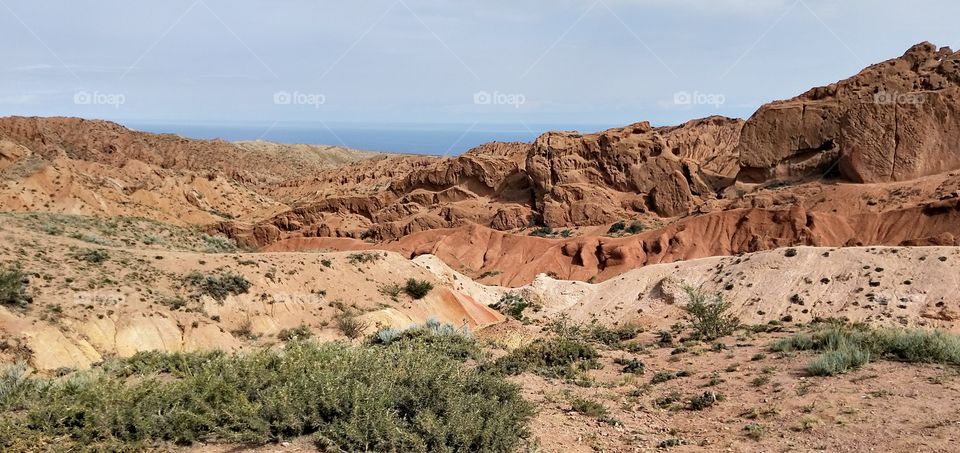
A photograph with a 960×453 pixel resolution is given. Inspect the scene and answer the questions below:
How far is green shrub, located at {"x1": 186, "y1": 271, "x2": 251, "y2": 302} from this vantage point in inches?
805

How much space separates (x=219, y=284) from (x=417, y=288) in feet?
26.8

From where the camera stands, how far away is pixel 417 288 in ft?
85.6

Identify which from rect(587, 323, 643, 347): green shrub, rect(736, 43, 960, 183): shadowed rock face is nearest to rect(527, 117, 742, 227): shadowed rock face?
rect(736, 43, 960, 183): shadowed rock face

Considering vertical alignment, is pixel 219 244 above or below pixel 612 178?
below

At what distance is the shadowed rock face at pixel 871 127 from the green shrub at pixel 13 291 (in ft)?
141

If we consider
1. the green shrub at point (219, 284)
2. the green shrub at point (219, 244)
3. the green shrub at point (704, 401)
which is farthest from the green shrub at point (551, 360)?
the green shrub at point (219, 244)

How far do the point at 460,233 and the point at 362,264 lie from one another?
17933mm

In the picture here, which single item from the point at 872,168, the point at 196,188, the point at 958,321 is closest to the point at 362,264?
the point at 958,321

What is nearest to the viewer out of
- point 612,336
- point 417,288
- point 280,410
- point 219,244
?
point 280,410

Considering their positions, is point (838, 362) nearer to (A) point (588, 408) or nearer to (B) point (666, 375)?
(B) point (666, 375)

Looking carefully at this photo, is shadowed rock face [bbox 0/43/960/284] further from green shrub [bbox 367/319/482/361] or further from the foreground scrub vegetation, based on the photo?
the foreground scrub vegetation

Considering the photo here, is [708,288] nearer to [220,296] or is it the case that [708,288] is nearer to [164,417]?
[220,296]

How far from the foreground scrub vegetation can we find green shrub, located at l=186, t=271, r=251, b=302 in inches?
515

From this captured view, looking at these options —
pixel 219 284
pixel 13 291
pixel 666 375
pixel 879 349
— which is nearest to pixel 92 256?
pixel 219 284
